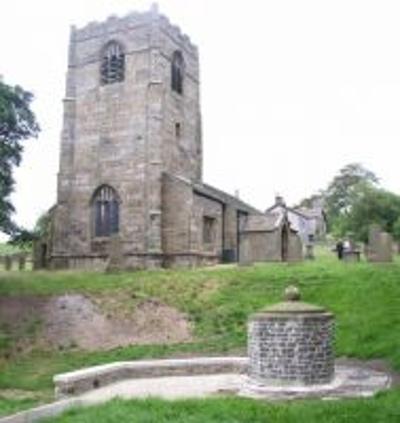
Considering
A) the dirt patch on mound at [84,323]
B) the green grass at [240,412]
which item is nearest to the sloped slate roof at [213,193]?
the dirt patch on mound at [84,323]

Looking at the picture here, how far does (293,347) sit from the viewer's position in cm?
1559

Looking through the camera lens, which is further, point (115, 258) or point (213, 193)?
point (213, 193)

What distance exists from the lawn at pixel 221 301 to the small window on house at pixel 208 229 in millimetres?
9615

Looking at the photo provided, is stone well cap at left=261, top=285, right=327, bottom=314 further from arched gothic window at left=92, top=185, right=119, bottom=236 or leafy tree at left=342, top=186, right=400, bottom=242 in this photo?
leafy tree at left=342, top=186, right=400, bottom=242

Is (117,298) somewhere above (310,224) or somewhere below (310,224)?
below

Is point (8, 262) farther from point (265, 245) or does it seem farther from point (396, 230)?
point (396, 230)

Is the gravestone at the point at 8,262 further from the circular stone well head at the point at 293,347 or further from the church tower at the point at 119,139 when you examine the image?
the circular stone well head at the point at 293,347

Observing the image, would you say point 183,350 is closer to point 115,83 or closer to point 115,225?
point 115,225

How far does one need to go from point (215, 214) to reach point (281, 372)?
28.0 metres

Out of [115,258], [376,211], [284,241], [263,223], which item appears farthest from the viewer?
[376,211]

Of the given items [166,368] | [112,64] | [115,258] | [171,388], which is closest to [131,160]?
[112,64]

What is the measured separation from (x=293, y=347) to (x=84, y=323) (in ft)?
37.5

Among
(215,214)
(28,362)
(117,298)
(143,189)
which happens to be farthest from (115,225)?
(28,362)

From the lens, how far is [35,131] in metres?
31.0
